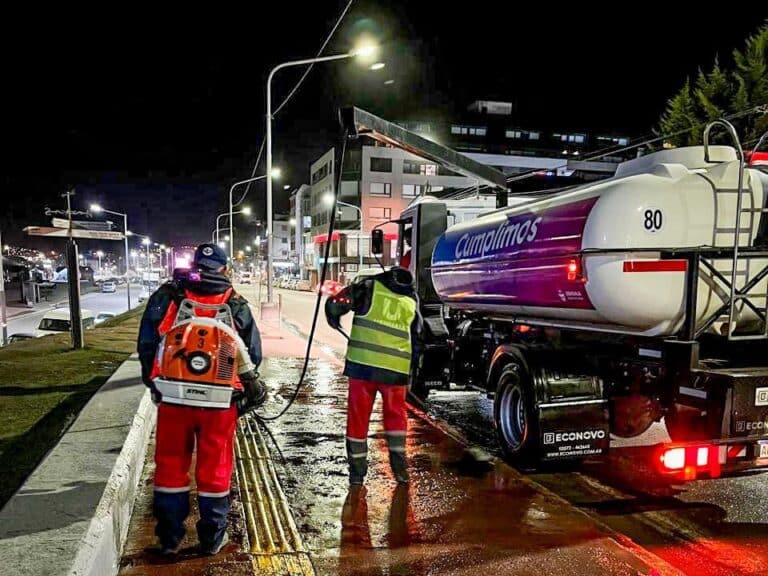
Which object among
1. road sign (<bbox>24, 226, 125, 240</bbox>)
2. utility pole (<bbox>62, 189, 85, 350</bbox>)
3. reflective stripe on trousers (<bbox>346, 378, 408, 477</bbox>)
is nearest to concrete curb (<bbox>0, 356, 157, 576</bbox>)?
reflective stripe on trousers (<bbox>346, 378, 408, 477</bbox>)

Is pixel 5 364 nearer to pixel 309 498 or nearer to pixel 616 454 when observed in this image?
pixel 309 498

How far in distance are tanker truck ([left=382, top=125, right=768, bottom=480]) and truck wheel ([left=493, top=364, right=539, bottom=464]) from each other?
Result: 0.05ft

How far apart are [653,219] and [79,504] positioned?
176 inches

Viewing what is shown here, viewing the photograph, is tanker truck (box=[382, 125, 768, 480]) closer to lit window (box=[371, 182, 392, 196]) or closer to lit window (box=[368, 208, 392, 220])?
lit window (box=[368, 208, 392, 220])

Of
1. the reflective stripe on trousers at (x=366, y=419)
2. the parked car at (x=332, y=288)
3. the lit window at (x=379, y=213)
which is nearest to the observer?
the reflective stripe on trousers at (x=366, y=419)

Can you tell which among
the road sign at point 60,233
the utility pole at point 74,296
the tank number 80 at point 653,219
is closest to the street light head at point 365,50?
the road sign at point 60,233

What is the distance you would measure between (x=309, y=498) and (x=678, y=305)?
3.34 meters

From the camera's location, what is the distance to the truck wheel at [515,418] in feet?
17.9

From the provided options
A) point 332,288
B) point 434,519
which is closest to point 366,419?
point 434,519

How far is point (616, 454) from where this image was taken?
20.6 ft

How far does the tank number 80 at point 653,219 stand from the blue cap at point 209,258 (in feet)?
10.7

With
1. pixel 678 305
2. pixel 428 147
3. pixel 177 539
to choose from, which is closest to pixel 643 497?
pixel 678 305

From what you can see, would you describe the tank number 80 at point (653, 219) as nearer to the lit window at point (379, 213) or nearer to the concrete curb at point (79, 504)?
the concrete curb at point (79, 504)

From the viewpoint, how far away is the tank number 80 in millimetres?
4648
